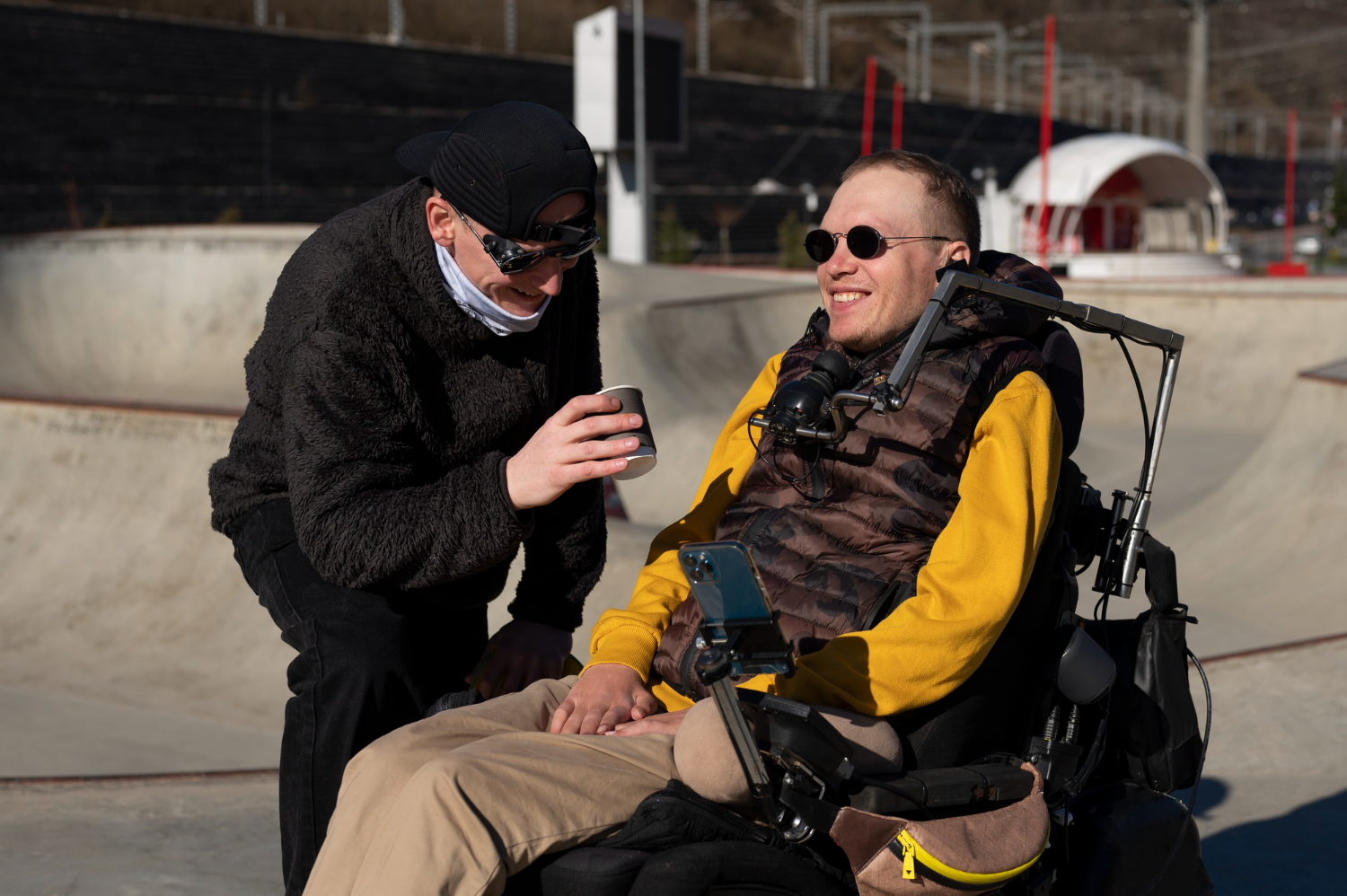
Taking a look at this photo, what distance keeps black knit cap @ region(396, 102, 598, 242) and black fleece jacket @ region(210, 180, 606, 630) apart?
0.18 m

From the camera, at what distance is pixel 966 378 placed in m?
2.24

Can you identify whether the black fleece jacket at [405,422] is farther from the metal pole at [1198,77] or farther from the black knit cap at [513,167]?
the metal pole at [1198,77]

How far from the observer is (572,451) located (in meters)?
2.08

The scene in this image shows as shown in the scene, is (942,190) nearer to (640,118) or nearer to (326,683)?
(326,683)

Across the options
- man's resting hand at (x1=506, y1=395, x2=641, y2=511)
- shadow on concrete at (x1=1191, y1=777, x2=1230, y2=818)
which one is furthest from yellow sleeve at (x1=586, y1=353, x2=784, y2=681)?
shadow on concrete at (x1=1191, y1=777, x2=1230, y2=818)

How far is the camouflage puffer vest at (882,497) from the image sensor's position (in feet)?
7.33

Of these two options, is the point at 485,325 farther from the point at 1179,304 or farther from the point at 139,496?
the point at 1179,304

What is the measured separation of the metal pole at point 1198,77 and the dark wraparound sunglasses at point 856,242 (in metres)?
36.6

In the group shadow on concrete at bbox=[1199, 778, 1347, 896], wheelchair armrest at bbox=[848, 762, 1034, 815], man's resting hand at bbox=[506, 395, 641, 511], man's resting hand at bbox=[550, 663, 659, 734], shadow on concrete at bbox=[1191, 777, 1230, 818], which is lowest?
shadow on concrete at bbox=[1191, 777, 1230, 818]

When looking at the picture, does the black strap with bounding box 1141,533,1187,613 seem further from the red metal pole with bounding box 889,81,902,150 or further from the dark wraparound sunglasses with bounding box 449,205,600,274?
the red metal pole with bounding box 889,81,902,150

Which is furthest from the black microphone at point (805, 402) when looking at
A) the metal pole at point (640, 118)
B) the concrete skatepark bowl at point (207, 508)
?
the metal pole at point (640, 118)

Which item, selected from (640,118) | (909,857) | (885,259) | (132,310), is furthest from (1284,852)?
(640,118)

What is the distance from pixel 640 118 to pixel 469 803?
22.8 metres

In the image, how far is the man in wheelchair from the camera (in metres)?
1.84
